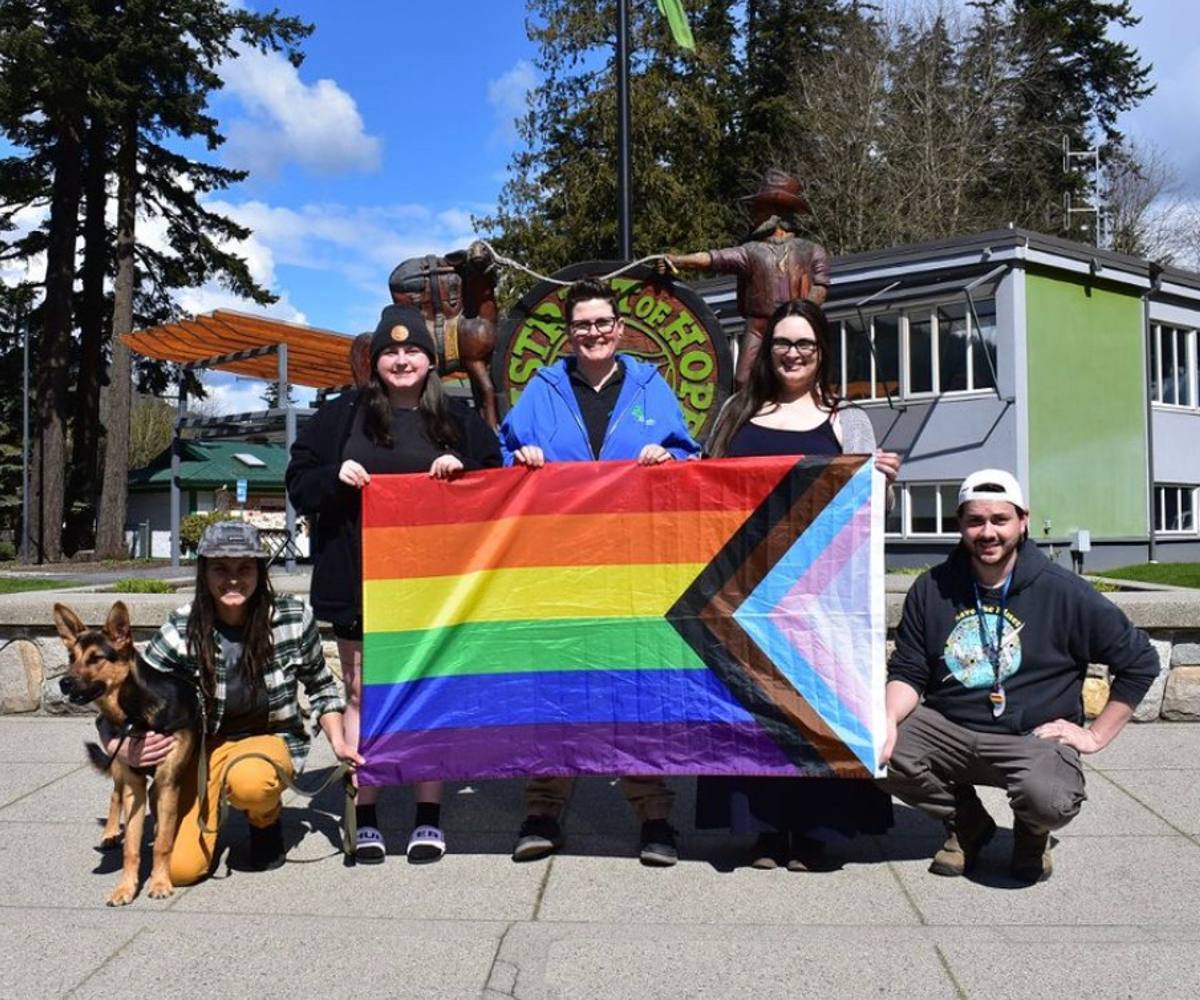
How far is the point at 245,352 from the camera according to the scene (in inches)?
815

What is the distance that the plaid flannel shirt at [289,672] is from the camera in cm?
420

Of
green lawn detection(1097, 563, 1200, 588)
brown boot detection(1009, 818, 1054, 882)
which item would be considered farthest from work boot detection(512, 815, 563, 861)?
green lawn detection(1097, 563, 1200, 588)

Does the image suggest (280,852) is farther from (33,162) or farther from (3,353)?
(3,353)

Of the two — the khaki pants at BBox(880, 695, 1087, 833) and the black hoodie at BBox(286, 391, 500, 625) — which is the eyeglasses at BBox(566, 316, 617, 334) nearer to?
the black hoodie at BBox(286, 391, 500, 625)

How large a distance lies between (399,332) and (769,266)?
2.97 meters

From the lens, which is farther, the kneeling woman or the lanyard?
the kneeling woman

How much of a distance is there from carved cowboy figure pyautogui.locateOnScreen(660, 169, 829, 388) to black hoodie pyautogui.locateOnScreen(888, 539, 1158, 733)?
265cm

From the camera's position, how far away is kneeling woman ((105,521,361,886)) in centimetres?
407

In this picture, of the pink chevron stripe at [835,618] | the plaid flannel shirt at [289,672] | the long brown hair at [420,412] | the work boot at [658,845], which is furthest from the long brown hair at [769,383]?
the plaid flannel shirt at [289,672]

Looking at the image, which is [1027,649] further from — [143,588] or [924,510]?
[924,510]

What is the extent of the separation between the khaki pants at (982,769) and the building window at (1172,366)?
2063 centimetres

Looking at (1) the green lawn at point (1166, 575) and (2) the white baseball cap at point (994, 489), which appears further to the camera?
(1) the green lawn at point (1166, 575)

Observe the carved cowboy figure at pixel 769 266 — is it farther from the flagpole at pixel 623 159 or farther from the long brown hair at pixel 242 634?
the long brown hair at pixel 242 634

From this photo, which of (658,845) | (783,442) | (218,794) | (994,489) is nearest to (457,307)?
(783,442)
